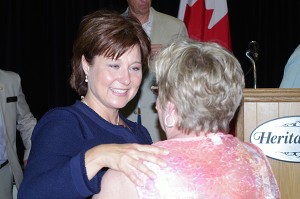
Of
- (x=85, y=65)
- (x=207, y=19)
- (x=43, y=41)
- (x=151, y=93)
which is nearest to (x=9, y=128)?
(x=151, y=93)

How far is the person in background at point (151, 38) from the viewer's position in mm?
3389

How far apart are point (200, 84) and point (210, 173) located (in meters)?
0.23

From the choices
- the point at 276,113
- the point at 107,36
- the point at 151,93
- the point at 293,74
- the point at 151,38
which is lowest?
the point at 151,93

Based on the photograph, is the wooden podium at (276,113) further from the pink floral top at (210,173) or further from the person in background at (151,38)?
the person in background at (151,38)

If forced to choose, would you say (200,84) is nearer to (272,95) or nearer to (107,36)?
(107,36)

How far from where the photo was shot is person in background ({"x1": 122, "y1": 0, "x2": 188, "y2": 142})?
11.1 ft

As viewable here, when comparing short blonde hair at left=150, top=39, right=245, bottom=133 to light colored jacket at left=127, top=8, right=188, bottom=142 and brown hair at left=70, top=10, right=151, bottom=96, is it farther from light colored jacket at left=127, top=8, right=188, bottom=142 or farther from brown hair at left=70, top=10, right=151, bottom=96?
light colored jacket at left=127, top=8, right=188, bottom=142

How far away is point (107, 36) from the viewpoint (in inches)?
69.7

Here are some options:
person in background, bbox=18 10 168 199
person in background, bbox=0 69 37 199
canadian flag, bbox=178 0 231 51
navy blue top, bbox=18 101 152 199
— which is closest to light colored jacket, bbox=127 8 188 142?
person in background, bbox=0 69 37 199

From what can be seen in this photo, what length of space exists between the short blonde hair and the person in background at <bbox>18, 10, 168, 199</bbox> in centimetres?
14

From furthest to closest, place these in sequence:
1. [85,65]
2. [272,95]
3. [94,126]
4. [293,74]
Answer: [293,74], [272,95], [85,65], [94,126]

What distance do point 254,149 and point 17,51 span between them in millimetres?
3528

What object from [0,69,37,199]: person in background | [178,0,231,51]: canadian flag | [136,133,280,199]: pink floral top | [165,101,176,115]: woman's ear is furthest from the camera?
[178,0,231,51]: canadian flag

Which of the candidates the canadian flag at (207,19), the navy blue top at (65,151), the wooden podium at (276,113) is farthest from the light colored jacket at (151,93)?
the navy blue top at (65,151)
